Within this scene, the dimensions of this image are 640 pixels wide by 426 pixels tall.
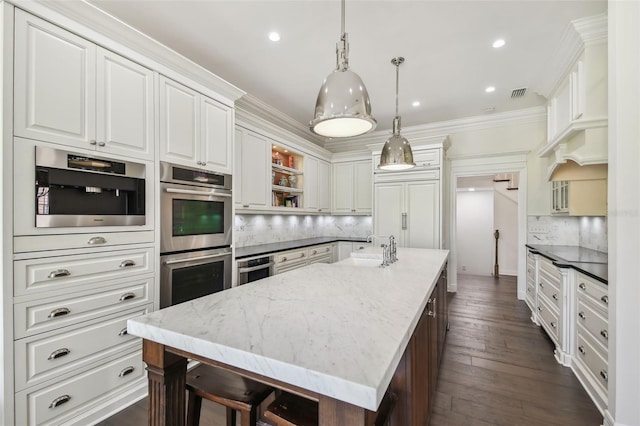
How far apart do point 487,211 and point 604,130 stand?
4.48 metres

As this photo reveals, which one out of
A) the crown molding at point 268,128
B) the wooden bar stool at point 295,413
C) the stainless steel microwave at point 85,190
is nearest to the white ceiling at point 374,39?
the crown molding at point 268,128

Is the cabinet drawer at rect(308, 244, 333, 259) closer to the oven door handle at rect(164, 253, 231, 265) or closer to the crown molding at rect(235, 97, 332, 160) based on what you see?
the crown molding at rect(235, 97, 332, 160)

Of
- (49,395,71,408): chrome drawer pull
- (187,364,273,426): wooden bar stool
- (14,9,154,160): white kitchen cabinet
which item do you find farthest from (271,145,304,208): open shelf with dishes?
(187,364,273,426): wooden bar stool

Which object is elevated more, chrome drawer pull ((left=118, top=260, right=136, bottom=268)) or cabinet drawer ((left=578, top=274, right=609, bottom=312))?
chrome drawer pull ((left=118, top=260, right=136, bottom=268))

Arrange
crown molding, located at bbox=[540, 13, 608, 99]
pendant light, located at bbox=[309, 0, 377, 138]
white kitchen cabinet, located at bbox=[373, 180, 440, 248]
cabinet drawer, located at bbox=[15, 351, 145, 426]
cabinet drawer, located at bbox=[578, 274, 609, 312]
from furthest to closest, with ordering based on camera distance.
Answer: white kitchen cabinet, located at bbox=[373, 180, 440, 248]
crown molding, located at bbox=[540, 13, 608, 99]
cabinet drawer, located at bbox=[578, 274, 609, 312]
cabinet drawer, located at bbox=[15, 351, 145, 426]
pendant light, located at bbox=[309, 0, 377, 138]

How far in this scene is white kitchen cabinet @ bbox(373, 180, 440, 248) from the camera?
14.8 feet

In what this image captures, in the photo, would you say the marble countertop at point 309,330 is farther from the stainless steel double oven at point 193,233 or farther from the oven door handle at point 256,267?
the oven door handle at point 256,267

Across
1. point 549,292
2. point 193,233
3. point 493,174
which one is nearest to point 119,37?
point 193,233

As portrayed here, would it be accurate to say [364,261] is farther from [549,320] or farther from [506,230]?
[506,230]

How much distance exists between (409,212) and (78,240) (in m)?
4.11

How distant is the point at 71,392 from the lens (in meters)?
1.77

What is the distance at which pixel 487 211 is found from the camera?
21.8 feet

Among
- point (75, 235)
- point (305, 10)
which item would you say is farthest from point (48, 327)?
point (305, 10)

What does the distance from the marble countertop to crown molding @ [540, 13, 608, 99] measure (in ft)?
8.72
